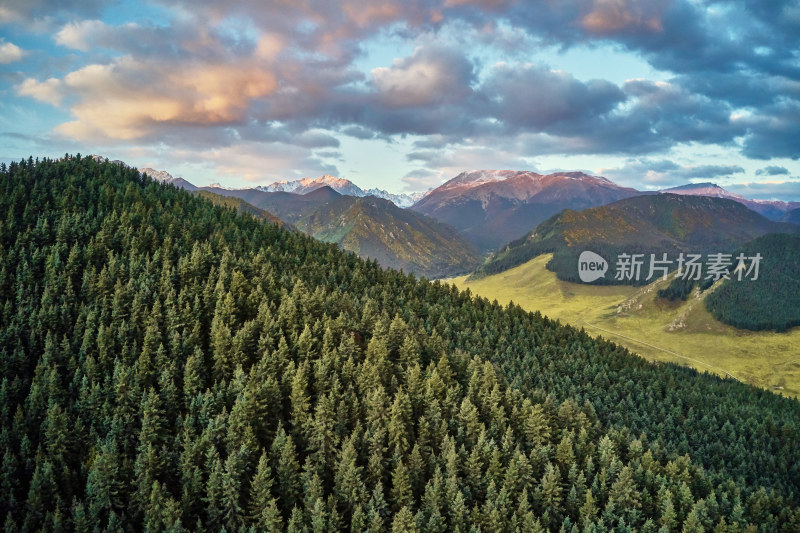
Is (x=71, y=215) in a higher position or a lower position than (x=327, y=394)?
higher

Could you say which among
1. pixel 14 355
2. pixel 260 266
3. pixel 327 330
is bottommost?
pixel 14 355

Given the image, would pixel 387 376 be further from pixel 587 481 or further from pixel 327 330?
pixel 587 481

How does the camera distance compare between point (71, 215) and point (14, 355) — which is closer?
point (14, 355)

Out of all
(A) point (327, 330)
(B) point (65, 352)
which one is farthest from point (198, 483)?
(B) point (65, 352)

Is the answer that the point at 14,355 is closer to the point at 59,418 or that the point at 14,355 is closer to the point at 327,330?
the point at 59,418

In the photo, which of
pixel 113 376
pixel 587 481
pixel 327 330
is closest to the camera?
pixel 587 481

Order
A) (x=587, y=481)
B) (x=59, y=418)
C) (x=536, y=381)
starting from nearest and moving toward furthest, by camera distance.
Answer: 1. (x=59, y=418)
2. (x=587, y=481)
3. (x=536, y=381)

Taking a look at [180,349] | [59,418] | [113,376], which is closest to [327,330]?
[180,349]
